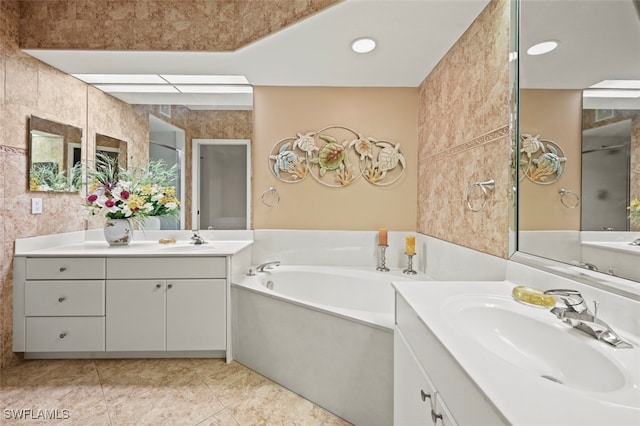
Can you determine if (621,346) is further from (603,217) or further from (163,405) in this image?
(163,405)

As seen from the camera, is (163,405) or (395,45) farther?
(395,45)

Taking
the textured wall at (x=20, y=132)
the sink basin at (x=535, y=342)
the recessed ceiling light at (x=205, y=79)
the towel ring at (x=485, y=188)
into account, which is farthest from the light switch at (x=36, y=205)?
the towel ring at (x=485, y=188)

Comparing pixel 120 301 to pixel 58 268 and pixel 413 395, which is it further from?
pixel 413 395

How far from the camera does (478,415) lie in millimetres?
586

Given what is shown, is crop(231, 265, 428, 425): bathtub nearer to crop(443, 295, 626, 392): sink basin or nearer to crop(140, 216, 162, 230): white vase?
crop(443, 295, 626, 392): sink basin

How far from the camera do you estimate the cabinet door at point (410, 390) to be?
883 millimetres

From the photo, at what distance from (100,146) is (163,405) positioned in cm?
225

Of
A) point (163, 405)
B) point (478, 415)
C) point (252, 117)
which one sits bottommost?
point (163, 405)

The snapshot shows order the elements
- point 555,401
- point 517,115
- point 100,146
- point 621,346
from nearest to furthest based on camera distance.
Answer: point 555,401 → point 621,346 → point 517,115 → point 100,146

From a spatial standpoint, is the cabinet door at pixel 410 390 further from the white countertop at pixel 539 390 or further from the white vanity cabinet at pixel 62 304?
the white vanity cabinet at pixel 62 304

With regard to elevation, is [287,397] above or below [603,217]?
below

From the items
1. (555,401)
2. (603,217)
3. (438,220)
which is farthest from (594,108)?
(438,220)

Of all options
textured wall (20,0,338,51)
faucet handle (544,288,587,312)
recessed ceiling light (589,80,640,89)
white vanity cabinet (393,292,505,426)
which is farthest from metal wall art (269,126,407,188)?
faucet handle (544,288,587,312)

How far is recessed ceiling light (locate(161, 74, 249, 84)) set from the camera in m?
2.44
